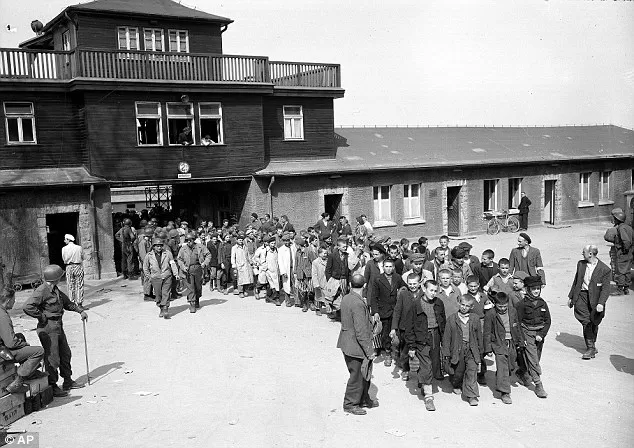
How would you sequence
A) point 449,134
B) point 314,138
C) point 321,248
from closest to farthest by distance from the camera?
point 321,248 → point 314,138 → point 449,134

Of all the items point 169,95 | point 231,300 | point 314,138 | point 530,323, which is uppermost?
point 169,95

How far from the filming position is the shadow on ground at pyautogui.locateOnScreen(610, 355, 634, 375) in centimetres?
906

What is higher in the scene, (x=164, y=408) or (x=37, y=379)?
(x=37, y=379)

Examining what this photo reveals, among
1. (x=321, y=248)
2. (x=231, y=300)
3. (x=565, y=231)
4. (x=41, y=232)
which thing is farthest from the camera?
(x=565, y=231)

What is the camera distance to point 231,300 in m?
15.2

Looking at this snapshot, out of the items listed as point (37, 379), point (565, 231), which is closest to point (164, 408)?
point (37, 379)

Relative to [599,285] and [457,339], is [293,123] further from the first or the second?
[457,339]

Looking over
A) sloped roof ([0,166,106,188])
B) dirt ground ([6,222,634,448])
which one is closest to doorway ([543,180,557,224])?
dirt ground ([6,222,634,448])

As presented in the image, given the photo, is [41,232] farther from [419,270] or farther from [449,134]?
[449,134]

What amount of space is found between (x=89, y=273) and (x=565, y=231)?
21.9m

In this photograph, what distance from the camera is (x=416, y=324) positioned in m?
8.06

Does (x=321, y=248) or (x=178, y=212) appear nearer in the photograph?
(x=321, y=248)

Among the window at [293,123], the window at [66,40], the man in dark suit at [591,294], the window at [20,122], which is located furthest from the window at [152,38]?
the man in dark suit at [591,294]

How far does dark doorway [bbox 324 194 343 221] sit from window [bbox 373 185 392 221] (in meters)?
1.91
